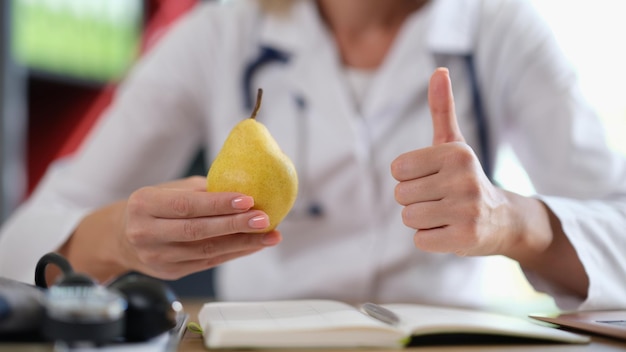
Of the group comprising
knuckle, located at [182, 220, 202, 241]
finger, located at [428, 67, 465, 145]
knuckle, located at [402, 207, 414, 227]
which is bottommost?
knuckle, located at [182, 220, 202, 241]

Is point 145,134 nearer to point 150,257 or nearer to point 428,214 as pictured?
point 150,257

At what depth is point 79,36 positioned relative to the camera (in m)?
1.67

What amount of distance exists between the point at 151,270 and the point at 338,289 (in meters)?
0.44

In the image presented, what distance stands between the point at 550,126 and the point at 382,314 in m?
0.60

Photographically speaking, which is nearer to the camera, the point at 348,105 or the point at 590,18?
the point at 348,105

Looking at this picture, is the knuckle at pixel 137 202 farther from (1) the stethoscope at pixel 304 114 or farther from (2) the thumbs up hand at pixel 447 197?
(1) the stethoscope at pixel 304 114

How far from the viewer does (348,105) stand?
1148 millimetres

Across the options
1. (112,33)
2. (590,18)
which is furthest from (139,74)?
(590,18)

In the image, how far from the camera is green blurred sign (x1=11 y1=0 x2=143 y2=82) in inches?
61.6

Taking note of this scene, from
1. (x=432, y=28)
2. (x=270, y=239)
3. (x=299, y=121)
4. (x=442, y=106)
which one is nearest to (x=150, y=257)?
(x=270, y=239)

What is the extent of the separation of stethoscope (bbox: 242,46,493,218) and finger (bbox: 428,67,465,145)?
1.37ft

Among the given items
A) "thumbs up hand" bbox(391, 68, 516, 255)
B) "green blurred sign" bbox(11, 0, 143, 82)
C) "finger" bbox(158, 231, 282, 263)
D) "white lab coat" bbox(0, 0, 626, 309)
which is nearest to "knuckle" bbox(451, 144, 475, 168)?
"thumbs up hand" bbox(391, 68, 516, 255)

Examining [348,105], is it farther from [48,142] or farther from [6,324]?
[48,142]

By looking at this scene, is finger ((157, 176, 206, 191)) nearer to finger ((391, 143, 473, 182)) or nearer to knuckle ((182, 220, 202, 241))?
knuckle ((182, 220, 202, 241))
